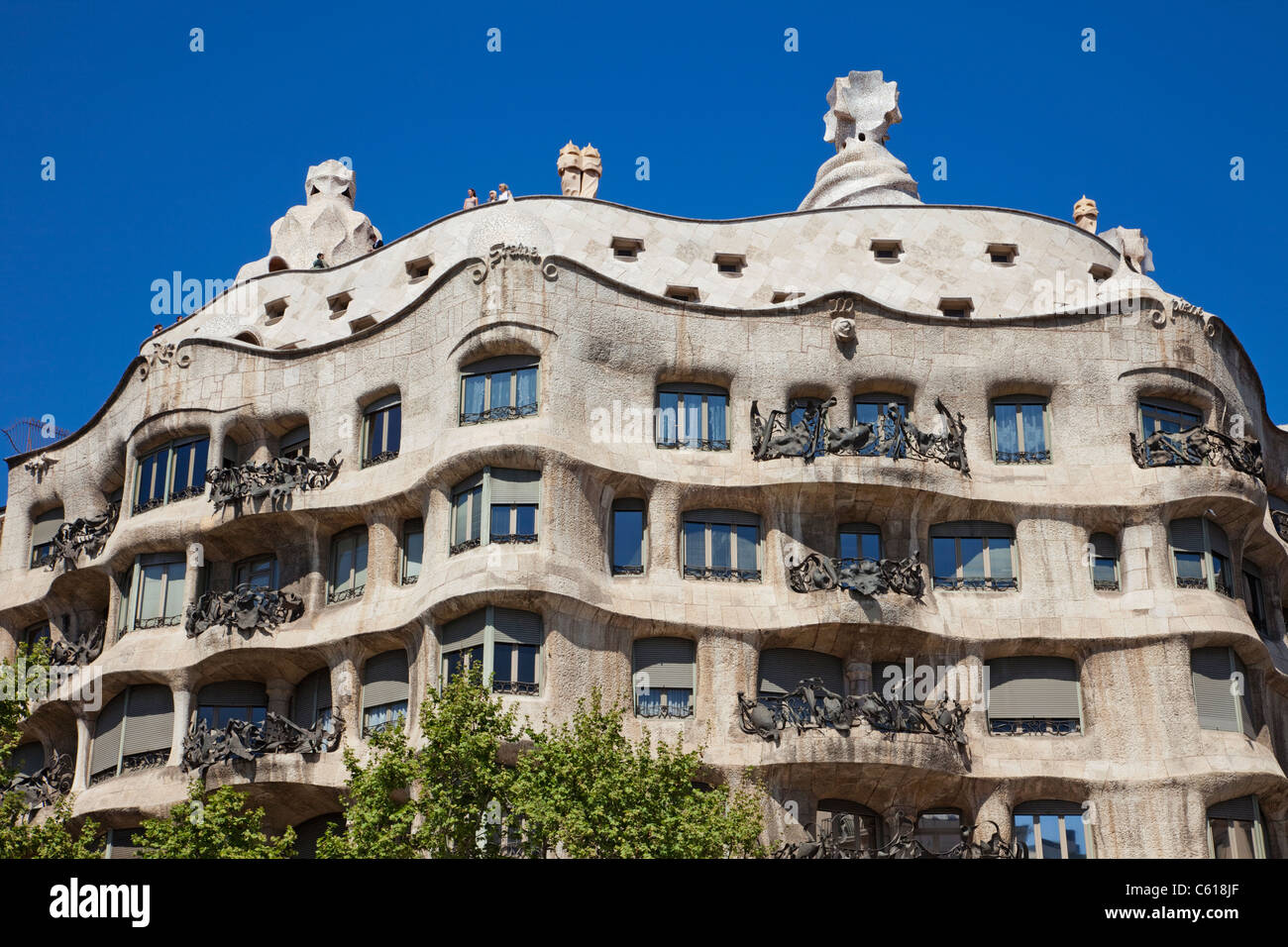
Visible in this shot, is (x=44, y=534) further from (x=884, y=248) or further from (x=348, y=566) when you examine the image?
(x=884, y=248)

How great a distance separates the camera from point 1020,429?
41.3m

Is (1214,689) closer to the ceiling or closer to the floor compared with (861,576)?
closer to the floor

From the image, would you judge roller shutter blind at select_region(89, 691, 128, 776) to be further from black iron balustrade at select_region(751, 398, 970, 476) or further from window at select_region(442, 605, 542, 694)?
black iron balustrade at select_region(751, 398, 970, 476)

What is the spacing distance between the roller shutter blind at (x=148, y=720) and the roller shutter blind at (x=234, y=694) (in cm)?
78

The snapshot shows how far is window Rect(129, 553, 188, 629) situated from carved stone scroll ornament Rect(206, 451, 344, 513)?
198 cm

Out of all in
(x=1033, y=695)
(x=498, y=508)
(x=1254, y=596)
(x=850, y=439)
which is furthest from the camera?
(x=1254, y=596)

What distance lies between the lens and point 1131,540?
3956 centimetres

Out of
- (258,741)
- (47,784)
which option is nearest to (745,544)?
(258,741)

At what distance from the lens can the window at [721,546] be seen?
128ft

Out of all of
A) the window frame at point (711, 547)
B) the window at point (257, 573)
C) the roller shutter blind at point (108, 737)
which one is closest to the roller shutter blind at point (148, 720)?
the roller shutter blind at point (108, 737)

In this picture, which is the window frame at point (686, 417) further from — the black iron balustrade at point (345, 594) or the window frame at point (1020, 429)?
the black iron balustrade at point (345, 594)

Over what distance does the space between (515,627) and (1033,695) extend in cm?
1073
